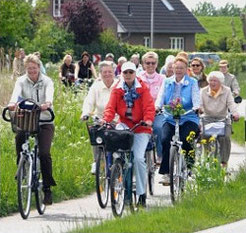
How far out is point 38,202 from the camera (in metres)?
13.1

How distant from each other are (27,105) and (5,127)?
19.4ft

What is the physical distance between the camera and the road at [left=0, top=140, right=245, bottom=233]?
38.9 feet

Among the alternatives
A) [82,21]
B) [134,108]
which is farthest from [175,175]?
[82,21]

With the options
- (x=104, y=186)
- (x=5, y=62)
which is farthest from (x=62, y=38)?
(x=104, y=186)

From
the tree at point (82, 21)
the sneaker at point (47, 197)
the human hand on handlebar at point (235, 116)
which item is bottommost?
the sneaker at point (47, 197)

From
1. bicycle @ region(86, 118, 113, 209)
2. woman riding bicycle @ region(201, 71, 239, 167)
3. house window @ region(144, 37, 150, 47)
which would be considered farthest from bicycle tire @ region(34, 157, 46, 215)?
house window @ region(144, 37, 150, 47)

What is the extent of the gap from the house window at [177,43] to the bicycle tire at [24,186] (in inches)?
3319

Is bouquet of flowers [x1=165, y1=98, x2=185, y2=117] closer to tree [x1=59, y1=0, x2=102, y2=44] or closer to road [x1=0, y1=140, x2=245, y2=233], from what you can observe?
road [x1=0, y1=140, x2=245, y2=233]

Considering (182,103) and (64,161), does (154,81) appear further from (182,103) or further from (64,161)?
(182,103)

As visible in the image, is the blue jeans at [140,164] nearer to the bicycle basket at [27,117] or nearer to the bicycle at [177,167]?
the bicycle at [177,167]

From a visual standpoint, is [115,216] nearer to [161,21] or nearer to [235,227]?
[235,227]

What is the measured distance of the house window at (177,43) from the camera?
97.3 meters

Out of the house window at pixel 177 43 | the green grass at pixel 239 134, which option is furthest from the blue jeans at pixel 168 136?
the house window at pixel 177 43

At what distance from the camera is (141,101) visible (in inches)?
522
